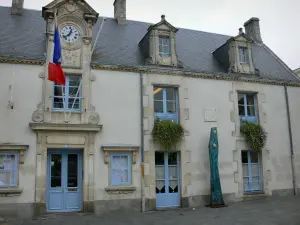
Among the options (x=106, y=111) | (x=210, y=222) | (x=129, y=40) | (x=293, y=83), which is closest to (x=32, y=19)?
(x=129, y=40)

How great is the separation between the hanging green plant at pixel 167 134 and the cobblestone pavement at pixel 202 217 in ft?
7.00

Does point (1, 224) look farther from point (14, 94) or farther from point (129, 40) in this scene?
point (129, 40)

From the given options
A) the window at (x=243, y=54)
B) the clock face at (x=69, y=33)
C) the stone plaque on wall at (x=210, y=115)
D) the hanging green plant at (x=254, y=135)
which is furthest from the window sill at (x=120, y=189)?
the window at (x=243, y=54)

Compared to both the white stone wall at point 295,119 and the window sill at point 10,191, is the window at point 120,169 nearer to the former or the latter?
the window sill at point 10,191

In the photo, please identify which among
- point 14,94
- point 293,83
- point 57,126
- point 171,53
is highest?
point 171,53

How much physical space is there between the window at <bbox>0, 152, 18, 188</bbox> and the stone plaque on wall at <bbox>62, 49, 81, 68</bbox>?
3.26 metres

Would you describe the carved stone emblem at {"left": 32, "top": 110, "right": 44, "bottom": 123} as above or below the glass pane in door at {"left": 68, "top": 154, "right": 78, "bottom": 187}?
above

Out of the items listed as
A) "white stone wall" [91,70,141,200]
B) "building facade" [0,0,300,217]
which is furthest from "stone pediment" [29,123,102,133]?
"white stone wall" [91,70,141,200]

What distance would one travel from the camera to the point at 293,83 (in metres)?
13.3

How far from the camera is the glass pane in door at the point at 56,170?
9866 millimetres

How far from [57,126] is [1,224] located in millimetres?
3018

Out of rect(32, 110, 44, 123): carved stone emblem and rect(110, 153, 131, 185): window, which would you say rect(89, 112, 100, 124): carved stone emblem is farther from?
rect(32, 110, 44, 123): carved stone emblem

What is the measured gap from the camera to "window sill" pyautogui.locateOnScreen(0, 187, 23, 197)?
8.95 m

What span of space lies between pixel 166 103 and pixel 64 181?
432 cm
